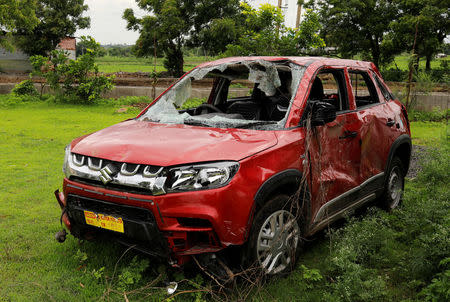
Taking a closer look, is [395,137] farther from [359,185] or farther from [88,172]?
[88,172]

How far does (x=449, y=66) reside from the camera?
82.4ft

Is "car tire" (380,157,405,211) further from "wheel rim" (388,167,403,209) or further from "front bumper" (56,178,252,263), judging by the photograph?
"front bumper" (56,178,252,263)

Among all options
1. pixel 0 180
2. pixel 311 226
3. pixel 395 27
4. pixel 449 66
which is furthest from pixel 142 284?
pixel 449 66

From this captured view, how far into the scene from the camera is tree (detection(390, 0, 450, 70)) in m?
21.8

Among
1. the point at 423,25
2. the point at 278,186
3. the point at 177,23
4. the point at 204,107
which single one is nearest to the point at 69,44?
the point at 177,23

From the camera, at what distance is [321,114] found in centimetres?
354

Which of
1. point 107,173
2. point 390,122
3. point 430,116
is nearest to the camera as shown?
point 107,173

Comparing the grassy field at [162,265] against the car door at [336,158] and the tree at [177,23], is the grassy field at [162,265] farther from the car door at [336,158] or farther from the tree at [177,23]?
the tree at [177,23]

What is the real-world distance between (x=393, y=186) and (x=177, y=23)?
875 inches

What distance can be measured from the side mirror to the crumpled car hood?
0.45m

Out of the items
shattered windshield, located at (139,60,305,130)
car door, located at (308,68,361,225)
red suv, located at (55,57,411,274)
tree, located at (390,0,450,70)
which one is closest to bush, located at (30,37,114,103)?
shattered windshield, located at (139,60,305,130)

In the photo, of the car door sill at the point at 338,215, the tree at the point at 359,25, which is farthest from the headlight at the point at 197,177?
the tree at the point at 359,25

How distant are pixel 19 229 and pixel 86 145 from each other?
173cm

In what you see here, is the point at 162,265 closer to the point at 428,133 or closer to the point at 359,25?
the point at 428,133
